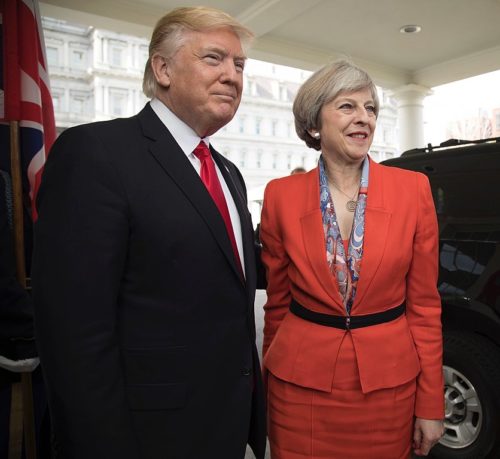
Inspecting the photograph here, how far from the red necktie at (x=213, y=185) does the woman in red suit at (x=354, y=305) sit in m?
0.31

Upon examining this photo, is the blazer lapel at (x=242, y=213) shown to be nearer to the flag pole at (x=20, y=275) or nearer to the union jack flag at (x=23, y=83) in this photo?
the flag pole at (x=20, y=275)

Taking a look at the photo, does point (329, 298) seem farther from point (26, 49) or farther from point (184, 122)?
point (26, 49)

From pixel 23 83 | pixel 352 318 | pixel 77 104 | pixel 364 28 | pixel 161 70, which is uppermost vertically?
pixel 77 104

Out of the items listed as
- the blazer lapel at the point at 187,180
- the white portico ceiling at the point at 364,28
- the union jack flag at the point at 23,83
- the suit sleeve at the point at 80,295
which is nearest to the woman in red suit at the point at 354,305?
the blazer lapel at the point at 187,180

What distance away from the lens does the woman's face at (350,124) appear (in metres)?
1.67

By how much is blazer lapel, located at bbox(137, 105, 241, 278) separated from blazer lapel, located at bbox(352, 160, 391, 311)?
0.44 m

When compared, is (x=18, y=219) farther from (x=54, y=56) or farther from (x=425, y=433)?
(x=54, y=56)

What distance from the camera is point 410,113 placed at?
376 inches

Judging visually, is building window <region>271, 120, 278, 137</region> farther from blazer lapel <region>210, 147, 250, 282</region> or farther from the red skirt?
the red skirt

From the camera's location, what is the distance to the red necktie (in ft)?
4.70

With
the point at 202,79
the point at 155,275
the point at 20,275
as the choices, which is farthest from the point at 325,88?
the point at 20,275

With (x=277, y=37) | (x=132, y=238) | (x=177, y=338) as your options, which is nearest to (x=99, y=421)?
(x=177, y=338)

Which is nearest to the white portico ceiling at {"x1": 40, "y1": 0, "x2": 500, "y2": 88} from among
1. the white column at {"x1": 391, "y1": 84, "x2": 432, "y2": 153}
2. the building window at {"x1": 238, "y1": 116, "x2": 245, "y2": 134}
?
the white column at {"x1": 391, "y1": 84, "x2": 432, "y2": 153}

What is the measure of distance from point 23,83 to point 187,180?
1691mm
